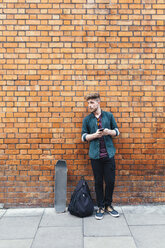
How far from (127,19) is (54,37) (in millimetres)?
1335

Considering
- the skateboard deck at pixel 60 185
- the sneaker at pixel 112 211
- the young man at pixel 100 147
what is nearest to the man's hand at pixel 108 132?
the young man at pixel 100 147

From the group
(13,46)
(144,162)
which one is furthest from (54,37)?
(144,162)

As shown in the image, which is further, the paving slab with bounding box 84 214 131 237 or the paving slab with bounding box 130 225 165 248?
the paving slab with bounding box 84 214 131 237

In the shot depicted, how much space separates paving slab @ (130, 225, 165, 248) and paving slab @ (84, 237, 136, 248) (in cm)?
10

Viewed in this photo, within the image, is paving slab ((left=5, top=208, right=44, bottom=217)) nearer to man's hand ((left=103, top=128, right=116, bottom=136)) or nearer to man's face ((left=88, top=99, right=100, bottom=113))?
man's hand ((left=103, top=128, right=116, bottom=136))

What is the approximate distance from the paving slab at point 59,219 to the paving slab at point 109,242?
1.53ft

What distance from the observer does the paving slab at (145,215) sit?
10.5 feet

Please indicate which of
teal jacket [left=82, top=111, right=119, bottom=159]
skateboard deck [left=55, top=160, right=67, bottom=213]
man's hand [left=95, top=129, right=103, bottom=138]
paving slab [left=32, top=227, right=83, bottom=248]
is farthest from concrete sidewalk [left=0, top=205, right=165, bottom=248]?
man's hand [left=95, top=129, right=103, bottom=138]

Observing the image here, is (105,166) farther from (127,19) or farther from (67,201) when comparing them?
(127,19)

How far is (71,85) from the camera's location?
3.71 meters

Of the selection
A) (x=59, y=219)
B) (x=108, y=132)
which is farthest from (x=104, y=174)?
(x=59, y=219)

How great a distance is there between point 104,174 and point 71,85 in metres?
1.64

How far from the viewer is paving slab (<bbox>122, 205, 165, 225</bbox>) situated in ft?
10.5

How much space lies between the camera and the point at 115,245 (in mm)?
2600
